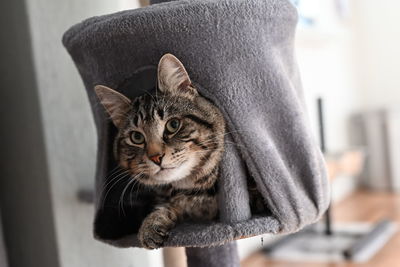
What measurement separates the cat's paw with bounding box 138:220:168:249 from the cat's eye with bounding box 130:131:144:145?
0.45ft

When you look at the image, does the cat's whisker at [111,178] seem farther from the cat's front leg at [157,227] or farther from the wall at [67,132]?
the wall at [67,132]

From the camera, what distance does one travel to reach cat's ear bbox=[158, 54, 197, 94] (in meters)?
0.66

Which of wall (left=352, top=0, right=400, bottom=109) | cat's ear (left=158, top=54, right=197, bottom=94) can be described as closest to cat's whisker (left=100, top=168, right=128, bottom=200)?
cat's ear (left=158, top=54, right=197, bottom=94)

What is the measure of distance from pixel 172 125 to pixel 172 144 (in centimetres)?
4

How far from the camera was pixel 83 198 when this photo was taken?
105cm

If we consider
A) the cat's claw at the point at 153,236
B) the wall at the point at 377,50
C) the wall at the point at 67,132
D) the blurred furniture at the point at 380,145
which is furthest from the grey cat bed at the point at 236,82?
the wall at the point at 377,50

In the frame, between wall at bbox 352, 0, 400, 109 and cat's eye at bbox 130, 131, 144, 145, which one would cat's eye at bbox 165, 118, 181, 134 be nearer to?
cat's eye at bbox 130, 131, 144, 145

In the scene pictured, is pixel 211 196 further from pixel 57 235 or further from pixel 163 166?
pixel 57 235

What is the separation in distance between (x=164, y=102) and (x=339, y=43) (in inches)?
90.8

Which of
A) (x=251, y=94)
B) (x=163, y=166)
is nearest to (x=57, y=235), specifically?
(x=163, y=166)

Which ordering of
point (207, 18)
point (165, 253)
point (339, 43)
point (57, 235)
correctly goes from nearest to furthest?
point (207, 18) < point (165, 253) < point (57, 235) < point (339, 43)

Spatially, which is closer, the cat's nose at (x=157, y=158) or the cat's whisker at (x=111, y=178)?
the cat's nose at (x=157, y=158)

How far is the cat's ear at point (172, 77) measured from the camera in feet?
2.17

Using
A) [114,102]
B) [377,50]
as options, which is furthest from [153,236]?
[377,50]
